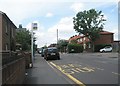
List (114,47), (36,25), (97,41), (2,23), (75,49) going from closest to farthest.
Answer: (36,25) < (2,23) < (114,47) < (75,49) < (97,41)

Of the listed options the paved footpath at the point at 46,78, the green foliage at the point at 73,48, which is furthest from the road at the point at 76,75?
the green foliage at the point at 73,48

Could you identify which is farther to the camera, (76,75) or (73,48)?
(73,48)

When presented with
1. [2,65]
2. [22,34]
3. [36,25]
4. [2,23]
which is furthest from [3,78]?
[22,34]

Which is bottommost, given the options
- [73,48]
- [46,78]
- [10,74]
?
[46,78]

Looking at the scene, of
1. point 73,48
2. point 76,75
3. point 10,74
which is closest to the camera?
point 10,74

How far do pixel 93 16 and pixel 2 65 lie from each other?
273ft

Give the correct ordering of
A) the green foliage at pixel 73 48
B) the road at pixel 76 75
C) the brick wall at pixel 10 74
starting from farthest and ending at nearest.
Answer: the green foliage at pixel 73 48 < the road at pixel 76 75 < the brick wall at pixel 10 74

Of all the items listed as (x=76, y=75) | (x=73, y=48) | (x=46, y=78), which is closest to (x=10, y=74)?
(x=46, y=78)

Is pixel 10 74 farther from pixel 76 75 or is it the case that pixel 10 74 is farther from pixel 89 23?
pixel 89 23

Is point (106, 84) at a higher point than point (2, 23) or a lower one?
lower

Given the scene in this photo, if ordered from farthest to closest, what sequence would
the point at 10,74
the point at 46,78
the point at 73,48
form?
the point at 73,48 → the point at 46,78 → the point at 10,74

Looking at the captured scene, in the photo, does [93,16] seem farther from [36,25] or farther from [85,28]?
[36,25]

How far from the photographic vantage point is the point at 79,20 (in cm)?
9006

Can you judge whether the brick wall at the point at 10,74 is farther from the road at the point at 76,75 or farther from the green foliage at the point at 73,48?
the green foliage at the point at 73,48
